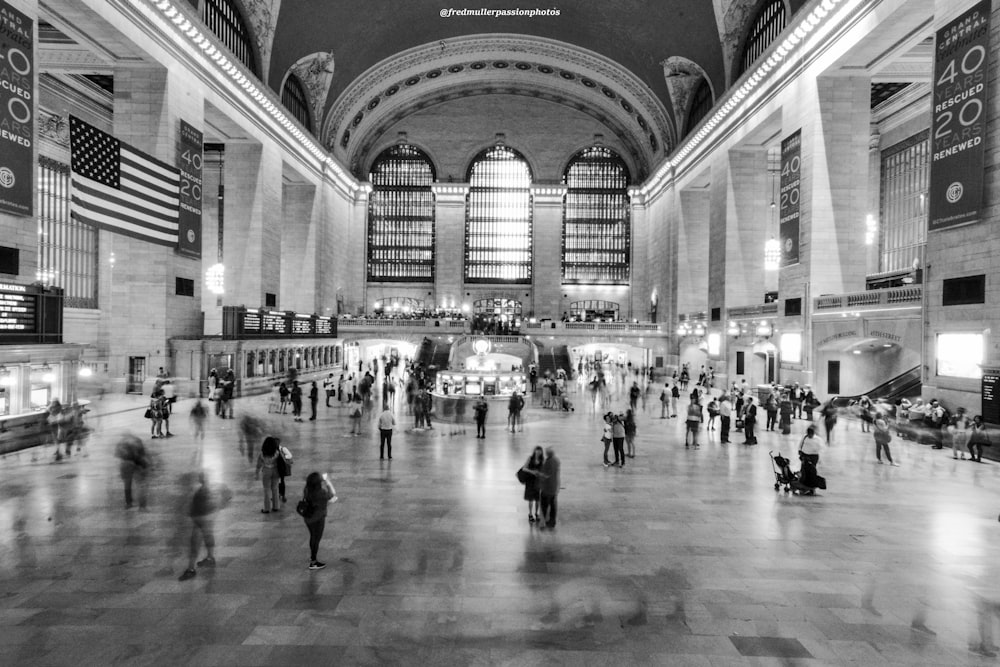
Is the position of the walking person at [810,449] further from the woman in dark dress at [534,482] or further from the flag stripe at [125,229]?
the flag stripe at [125,229]

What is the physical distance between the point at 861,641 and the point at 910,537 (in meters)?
3.36

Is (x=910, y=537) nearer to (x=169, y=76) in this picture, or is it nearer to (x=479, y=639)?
(x=479, y=639)

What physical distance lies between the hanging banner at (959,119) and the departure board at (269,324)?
24012mm

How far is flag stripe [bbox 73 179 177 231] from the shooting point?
16.2 metres

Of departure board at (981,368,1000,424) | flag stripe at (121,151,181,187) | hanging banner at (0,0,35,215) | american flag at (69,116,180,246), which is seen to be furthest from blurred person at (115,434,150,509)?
departure board at (981,368,1000,424)

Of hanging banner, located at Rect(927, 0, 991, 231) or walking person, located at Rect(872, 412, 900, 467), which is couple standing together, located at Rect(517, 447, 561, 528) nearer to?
walking person, located at Rect(872, 412, 900, 467)

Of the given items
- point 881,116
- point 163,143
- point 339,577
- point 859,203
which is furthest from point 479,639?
point 881,116

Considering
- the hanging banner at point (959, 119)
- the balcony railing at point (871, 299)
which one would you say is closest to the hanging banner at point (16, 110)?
the hanging banner at point (959, 119)

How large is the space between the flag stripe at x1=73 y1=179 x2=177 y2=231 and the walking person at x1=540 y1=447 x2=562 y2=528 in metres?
15.9

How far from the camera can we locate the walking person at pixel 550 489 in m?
7.46

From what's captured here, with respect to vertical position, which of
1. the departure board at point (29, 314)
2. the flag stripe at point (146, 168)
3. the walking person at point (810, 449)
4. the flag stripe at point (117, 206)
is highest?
the flag stripe at point (146, 168)

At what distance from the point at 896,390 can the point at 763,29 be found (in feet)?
63.1

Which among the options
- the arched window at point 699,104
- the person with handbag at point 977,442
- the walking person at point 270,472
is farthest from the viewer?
the arched window at point 699,104

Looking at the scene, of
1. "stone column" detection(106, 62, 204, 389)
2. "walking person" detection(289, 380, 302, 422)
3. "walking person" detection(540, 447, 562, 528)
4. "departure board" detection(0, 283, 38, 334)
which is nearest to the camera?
"walking person" detection(540, 447, 562, 528)
